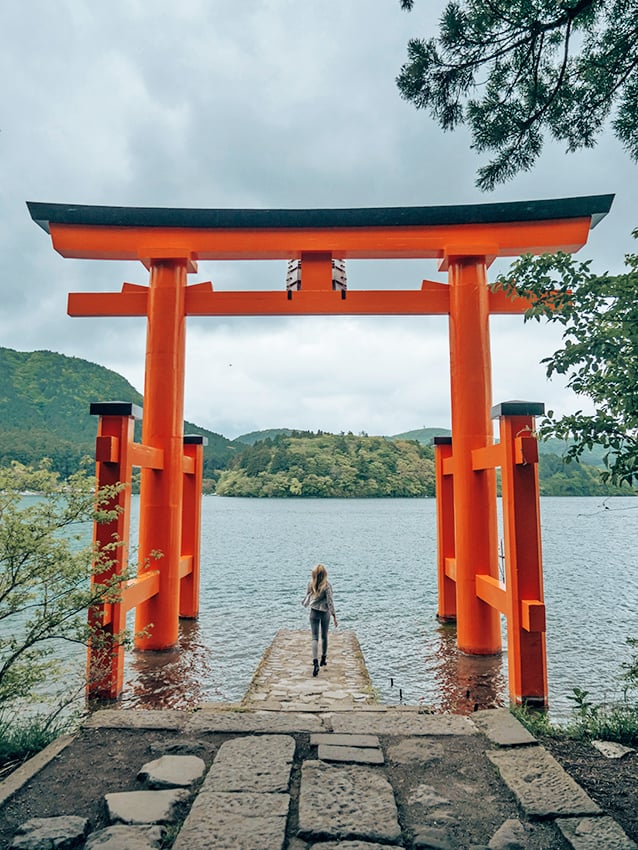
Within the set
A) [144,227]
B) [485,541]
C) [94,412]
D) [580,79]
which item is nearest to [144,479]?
[94,412]

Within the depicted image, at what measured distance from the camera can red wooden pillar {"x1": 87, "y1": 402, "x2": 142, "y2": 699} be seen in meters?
5.69

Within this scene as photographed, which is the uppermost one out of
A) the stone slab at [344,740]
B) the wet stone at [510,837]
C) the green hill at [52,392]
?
the green hill at [52,392]

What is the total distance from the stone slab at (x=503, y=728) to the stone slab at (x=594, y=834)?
85cm

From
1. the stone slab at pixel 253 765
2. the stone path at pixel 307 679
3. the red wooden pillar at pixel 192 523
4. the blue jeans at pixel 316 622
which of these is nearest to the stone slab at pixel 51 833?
the stone slab at pixel 253 765

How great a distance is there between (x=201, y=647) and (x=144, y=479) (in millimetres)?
2881

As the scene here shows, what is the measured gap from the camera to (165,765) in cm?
285

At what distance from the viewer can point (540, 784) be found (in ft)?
8.68

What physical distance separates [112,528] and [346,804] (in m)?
4.16

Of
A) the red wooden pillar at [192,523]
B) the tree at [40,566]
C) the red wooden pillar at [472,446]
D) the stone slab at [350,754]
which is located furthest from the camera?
the red wooden pillar at [192,523]

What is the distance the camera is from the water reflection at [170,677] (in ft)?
20.2

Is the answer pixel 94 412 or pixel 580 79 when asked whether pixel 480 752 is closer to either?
pixel 580 79

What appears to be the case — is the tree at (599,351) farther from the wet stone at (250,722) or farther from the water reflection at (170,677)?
the water reflection at (170,677)

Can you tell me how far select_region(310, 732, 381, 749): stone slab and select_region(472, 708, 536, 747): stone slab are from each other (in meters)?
0.71

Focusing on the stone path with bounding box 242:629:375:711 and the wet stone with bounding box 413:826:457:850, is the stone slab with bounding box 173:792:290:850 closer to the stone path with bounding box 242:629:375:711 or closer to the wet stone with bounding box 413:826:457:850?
the wet stone with bounding box 413:826:457:850
